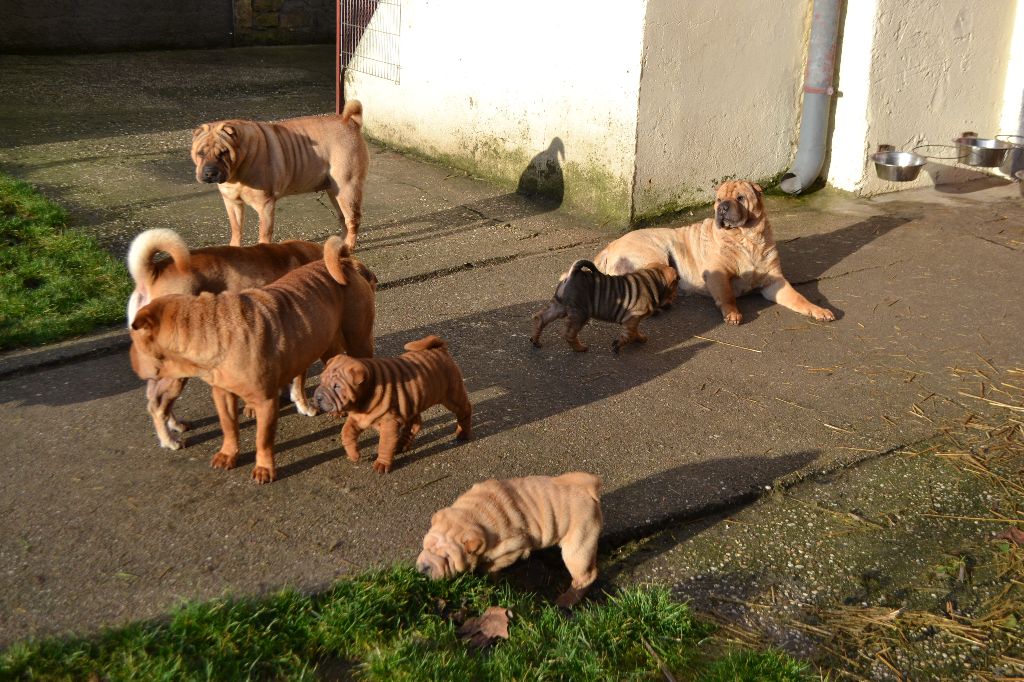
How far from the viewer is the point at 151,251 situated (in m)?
4.61

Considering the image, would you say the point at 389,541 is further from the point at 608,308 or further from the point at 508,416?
the point at 608,308

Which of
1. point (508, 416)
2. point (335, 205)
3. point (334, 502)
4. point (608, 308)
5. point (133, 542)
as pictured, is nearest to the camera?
point (133, 542)

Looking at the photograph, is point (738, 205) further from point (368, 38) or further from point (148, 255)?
point (368, 38)

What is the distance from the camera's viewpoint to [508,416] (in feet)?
Result: 17.2

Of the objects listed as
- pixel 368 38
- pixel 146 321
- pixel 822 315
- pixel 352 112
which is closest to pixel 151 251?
pixel 146 321

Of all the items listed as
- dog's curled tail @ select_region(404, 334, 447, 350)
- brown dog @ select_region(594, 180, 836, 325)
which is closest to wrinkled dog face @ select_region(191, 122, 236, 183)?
dog's curled tail @ select_region(404, 334, 447, 350)

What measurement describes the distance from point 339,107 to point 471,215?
283 centimetres

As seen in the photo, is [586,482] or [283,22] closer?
[586,482]

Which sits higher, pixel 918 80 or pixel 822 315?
pixel 918 80

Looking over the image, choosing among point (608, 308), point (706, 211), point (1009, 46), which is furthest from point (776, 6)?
point (608, 308)

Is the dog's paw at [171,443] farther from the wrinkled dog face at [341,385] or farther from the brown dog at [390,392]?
the wrinkled dog face at [341,385]

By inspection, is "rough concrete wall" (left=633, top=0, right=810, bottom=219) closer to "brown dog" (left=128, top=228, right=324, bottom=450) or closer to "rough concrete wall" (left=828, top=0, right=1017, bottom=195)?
"rough concrete wall" (left=828, top=0, right=1017, bottom=195)

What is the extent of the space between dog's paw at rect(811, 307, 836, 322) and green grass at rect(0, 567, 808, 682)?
3372 mm

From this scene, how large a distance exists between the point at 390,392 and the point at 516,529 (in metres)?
0.98
